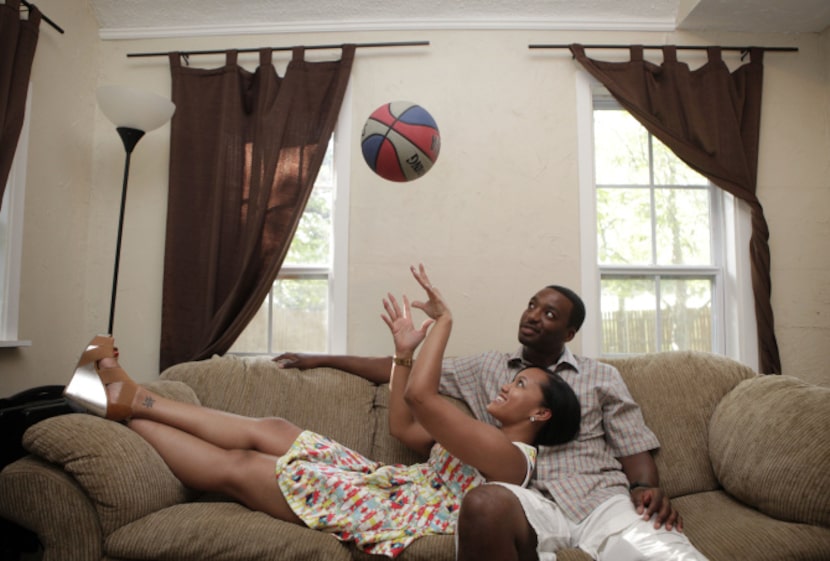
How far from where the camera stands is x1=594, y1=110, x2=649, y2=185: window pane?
3207 millimetres

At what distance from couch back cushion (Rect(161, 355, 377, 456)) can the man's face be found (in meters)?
0.70

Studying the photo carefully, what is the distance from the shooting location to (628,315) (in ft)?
10.2

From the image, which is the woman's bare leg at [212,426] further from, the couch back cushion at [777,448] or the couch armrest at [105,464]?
the couch back cushion at [777,448]

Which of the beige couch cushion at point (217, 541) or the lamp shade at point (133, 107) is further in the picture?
the lamp shade at point (133, 107)

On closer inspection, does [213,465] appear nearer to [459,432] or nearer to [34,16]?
[459,432]

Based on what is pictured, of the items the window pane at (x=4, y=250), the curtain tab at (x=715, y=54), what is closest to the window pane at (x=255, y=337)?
the window pane at (x=4, y=250)

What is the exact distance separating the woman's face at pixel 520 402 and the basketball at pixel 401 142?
0.94m

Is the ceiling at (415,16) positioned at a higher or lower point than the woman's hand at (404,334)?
higher

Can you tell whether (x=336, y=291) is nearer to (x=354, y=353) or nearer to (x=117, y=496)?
(x=354, y=353)

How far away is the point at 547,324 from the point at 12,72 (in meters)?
2.54

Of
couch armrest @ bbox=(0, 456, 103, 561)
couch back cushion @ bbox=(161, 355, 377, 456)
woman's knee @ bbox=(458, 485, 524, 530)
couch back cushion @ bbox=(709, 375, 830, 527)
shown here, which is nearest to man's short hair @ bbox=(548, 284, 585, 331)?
couch back cushion @ bbox=(709, 375, 830, 527)

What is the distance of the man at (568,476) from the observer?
143cm

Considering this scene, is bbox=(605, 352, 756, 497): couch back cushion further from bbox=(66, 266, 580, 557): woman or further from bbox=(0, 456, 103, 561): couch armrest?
bbox=(0, 456, 103, 561): couch armrest

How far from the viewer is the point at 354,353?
3.01 m
